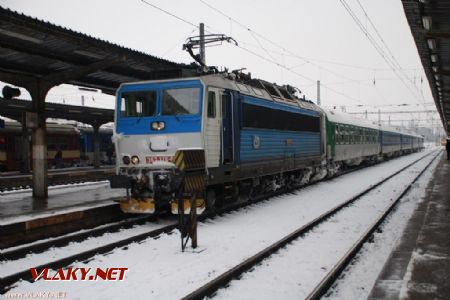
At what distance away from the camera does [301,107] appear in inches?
650

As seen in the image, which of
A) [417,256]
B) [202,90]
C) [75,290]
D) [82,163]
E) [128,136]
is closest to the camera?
[75,290]

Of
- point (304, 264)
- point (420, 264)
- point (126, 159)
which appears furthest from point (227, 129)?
point (420, 264)

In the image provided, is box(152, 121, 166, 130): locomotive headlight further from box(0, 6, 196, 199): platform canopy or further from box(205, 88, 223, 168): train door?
box(0, 6, 196, 199): platform canopy

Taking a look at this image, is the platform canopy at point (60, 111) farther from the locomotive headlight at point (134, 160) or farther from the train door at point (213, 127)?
the train door at point (213, 127)

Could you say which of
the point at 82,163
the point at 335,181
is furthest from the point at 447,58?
the point at 82,163

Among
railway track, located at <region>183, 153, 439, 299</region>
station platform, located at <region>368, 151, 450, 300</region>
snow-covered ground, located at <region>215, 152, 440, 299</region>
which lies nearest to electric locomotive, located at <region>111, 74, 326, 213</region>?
railway track, located at <region>183, 153, 439, 299</region>

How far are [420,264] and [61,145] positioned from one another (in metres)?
29.7

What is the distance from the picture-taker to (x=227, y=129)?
10.8 meters

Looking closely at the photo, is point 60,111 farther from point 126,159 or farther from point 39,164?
point 126,159

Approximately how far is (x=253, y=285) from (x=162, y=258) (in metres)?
1.99

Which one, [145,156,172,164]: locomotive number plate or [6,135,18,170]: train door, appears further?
[6,135,18,170]: train door

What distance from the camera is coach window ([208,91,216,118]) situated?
10.2 meters

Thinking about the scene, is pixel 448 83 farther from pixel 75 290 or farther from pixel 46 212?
pixel 75 290

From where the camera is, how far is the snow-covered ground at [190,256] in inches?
233
